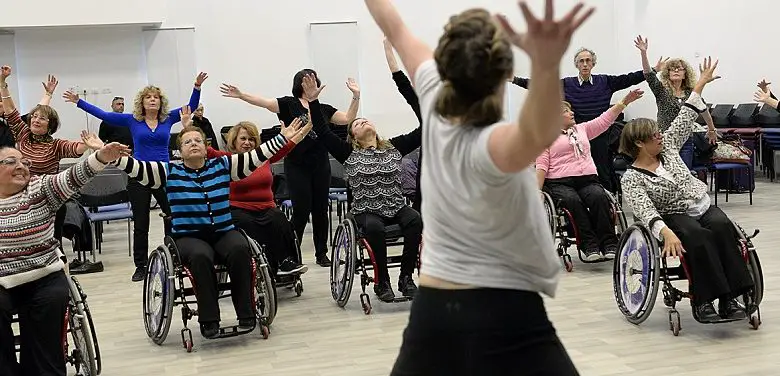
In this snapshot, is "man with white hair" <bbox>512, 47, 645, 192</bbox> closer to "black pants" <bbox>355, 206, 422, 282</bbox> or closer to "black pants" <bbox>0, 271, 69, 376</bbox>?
"black pants" <bbox>355, 206, 422, 282</bbox>

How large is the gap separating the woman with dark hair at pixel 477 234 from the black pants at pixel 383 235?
3.17 metres

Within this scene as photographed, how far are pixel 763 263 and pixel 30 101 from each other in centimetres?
835

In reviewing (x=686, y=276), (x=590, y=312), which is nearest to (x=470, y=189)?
(x=686, y=276)

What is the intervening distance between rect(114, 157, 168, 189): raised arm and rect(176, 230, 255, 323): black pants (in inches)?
12.1

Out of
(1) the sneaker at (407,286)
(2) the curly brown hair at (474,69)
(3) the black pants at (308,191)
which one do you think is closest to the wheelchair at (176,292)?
(1) the sneaker at (407,286)

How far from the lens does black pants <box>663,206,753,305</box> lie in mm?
3900

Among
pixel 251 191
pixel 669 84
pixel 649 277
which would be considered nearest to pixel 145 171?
pixel 251 191

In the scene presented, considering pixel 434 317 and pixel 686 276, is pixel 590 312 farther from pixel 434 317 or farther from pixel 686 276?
pixel 434 317

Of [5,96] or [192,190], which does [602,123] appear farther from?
[5,96]

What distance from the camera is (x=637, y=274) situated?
166 inches

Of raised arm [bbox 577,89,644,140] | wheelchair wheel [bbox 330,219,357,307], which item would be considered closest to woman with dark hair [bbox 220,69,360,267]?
wheelchair wheel [bbox 330,219,357,307]

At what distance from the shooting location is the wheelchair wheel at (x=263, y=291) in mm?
4312

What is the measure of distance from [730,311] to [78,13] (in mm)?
8334

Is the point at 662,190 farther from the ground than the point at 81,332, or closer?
farther from the ground
